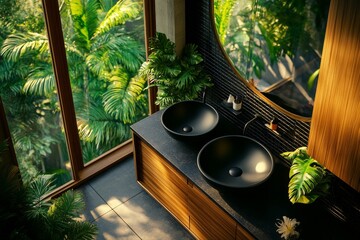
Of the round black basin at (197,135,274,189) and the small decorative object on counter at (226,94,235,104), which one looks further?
the small decorative object on counter at (226,94,235,104)

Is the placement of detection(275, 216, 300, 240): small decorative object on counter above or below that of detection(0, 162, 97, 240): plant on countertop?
below

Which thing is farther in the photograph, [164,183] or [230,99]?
[164,183]

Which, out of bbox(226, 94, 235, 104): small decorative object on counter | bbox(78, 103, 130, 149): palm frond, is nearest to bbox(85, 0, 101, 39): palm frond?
bbox(78, 103, 130, 149): palm frond

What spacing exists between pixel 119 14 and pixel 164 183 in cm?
133

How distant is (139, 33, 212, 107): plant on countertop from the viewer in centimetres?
384

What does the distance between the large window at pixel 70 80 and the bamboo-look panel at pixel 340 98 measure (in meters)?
1.96

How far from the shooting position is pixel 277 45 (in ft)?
10.6


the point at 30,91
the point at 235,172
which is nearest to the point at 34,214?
the point at 30,91

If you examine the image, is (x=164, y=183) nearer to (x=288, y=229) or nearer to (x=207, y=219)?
(x=207, y=219)


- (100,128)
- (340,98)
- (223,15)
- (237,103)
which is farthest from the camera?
(100,128)

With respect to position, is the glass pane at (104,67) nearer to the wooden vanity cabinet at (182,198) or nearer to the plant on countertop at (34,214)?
the wooden vanity cabinet at (182,198)

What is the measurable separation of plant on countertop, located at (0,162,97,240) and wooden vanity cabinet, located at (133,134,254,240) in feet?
2.61

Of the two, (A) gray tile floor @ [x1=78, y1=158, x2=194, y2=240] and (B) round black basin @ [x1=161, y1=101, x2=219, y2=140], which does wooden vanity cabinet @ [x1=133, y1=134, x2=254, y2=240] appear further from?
(B) round black basin @ [x1=161, y1=101, x2=219, y2=140]

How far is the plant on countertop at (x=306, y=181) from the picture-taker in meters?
2.94
